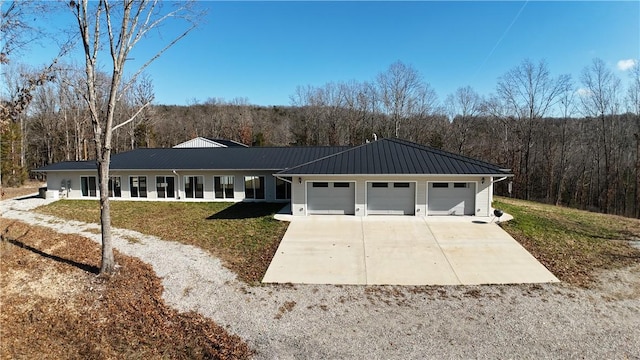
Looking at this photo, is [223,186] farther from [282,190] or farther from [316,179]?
[316,179]

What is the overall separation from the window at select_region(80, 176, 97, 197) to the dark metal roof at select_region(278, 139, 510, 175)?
14764mm

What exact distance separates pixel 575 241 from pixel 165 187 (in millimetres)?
20961

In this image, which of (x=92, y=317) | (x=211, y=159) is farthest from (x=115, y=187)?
(x=92, y=317)

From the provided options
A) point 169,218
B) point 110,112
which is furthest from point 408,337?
point 169,218

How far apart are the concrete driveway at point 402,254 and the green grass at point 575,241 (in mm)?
564

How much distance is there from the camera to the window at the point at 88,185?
72.0ft

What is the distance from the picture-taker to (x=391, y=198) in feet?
49.6

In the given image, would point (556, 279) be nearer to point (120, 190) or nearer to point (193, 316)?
point (193, 316)

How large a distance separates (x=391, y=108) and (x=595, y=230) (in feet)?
87.6

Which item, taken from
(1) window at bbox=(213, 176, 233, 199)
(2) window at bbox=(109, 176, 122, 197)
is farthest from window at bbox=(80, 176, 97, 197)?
(1) window at bbox=(213, 176, 233, 199)

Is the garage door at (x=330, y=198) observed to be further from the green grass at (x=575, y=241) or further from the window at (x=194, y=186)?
the window at (x=194, y=186)

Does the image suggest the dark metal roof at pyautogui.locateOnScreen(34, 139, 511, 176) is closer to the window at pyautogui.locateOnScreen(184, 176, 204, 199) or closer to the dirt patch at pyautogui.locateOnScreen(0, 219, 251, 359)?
the window at pyautogui.locateOnScreen(184, 176, 204, 199)

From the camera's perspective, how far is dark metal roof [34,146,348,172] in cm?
2033

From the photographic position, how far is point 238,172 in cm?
1997
